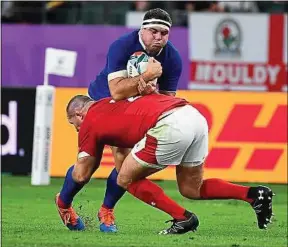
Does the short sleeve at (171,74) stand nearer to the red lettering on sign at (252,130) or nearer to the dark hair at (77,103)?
the dark hair at (77,103)

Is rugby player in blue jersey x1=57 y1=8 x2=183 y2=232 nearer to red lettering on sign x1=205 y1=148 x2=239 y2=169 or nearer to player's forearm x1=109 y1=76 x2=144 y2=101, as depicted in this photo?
player's forearm x1=109 y1=76 x2=144 y2=101

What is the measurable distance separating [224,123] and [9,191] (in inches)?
137

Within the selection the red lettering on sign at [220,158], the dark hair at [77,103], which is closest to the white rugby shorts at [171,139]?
the dark hair at [77,103]

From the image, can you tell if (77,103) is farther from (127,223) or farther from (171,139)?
(127,223)

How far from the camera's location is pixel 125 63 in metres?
10.3

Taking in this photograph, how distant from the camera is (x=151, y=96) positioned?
1001cm

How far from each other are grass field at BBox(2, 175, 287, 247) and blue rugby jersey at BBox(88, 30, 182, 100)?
124 cm

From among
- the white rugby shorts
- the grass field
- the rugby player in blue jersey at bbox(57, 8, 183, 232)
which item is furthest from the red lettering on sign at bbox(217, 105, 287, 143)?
the white rugby shorts

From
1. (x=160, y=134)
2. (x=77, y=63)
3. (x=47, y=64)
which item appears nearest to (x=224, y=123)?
(x=47, y=64)

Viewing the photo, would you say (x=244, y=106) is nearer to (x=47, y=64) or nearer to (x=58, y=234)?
(x=47, y=64)

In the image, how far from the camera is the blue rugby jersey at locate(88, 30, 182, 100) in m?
10.3

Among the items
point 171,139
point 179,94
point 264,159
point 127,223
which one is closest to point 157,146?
point 171,139

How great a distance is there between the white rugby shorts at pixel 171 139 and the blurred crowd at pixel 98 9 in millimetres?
12818

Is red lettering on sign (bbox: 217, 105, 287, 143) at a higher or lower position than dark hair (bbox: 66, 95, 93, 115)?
lower
